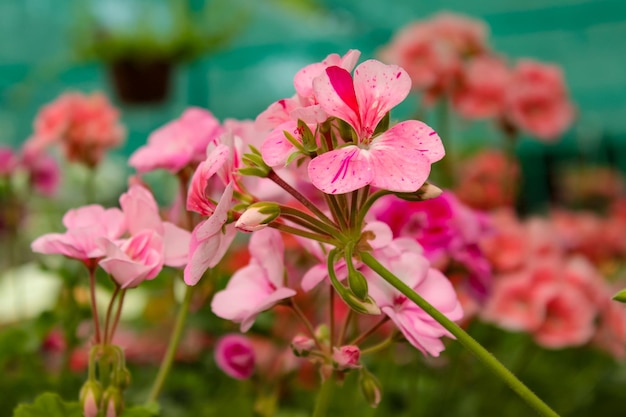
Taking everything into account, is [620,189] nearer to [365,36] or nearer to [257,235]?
[365,36]

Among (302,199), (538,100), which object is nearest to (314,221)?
(302,199)

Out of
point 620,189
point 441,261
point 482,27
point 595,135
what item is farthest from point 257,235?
point 595,135

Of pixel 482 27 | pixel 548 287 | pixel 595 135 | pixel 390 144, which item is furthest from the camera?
pixel 595 135

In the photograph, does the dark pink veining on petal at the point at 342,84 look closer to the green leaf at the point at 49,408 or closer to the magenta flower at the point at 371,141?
the magenta flower at the point at 371,141

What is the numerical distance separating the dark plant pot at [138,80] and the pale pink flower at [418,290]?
2.45m

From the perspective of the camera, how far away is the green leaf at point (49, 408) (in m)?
0.41

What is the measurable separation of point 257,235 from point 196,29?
250 cm

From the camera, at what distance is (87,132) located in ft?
2.91

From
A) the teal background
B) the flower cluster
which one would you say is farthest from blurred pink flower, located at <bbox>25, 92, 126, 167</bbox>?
the teal background

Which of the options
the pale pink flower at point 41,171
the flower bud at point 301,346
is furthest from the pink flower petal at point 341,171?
the pale pink flower at point 41,171

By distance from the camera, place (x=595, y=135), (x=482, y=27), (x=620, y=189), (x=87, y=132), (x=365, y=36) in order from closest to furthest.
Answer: (x=87, y=132) < (x=482, y=27) < (x=620, y=189) < (x=365, y=36) < (x=595, y=135)

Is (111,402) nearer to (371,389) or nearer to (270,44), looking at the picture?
(371,389)

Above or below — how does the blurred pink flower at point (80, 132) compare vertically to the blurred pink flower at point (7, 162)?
above

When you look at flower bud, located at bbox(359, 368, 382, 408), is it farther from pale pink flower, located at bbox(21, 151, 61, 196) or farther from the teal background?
the teal background
